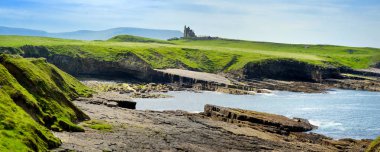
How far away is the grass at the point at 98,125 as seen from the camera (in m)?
70.2

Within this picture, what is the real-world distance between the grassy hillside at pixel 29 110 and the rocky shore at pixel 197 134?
2852 mm

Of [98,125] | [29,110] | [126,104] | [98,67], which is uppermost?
[29,110]

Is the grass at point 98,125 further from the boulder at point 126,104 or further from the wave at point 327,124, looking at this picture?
the wave at point 327,124

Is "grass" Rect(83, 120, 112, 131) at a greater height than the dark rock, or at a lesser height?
greater

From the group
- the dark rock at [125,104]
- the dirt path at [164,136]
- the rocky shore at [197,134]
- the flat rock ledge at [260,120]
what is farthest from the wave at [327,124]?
the dark rock at [125,104]

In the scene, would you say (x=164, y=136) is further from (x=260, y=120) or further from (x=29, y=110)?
(x=260, y=120)

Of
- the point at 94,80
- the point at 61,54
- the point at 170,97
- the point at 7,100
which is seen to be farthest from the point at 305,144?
the point at 61,54

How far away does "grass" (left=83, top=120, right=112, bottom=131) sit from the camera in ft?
230

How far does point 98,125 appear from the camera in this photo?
7138 centimetres

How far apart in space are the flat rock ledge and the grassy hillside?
35.3 metres

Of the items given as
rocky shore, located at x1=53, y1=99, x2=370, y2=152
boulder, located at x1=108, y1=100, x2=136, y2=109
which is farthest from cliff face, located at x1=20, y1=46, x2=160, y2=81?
rocky shore, located at x1=53, y1=99, x2=370, y2=152

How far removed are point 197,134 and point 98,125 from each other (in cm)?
1606

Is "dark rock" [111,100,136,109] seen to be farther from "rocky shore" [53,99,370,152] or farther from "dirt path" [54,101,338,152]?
"dirt path" [54,101,338,152]

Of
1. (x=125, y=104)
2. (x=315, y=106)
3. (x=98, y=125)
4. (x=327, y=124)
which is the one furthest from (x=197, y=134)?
(x=315, y=106)
